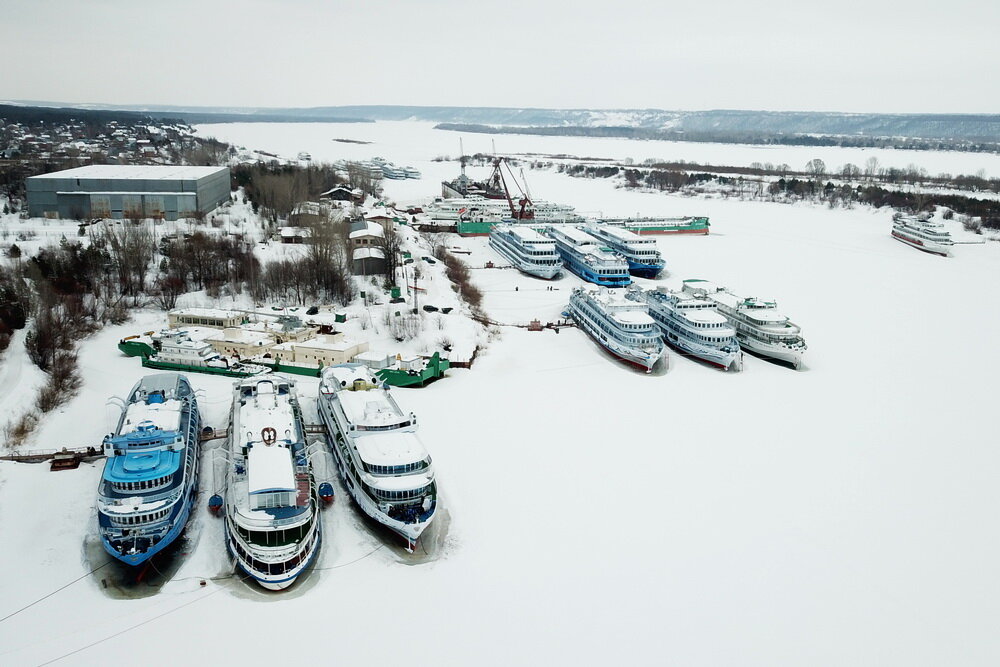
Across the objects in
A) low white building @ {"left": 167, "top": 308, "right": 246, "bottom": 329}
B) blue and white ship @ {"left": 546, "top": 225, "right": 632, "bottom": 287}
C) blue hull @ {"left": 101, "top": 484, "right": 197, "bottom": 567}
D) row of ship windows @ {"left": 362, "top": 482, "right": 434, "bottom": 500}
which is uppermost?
blue and white ship @ {"left": 546, "top": 225, "right": 632, "bottom": 287}

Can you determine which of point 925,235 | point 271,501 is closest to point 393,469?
point 271,501

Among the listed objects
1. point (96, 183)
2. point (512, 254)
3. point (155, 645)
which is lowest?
point (155, 645)

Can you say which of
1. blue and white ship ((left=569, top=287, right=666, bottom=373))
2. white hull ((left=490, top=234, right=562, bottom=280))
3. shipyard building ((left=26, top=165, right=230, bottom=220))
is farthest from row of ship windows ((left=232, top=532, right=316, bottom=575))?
shipyard building ((left=26, top=165, right=230, bottom=220))

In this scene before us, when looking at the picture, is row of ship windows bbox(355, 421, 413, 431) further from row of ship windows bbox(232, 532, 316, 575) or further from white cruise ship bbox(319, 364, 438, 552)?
row of ship windows bbox(232, 532, 316, 575)

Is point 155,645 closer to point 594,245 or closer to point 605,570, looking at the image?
point 605,570

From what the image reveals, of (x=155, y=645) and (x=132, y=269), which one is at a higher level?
(x=132, y=269)

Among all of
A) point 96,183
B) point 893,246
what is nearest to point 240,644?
point 96,183
